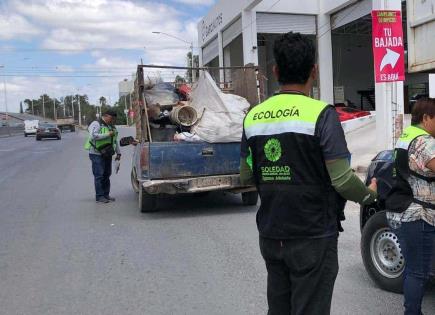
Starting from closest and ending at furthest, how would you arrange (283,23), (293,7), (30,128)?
(293,7) → (283,23) → (30,128)

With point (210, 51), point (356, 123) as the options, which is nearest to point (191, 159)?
point (356, 123)

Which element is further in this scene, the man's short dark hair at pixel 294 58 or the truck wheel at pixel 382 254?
the truck wheel at pixel 382 254

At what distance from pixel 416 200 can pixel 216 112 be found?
606cm

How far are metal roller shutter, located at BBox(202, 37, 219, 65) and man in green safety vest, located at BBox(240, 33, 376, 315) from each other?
116 ft

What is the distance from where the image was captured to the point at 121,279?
553 centimetres

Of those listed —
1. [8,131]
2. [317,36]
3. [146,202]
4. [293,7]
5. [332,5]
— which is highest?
[293,7]

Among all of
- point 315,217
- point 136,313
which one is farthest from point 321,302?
point 136,313

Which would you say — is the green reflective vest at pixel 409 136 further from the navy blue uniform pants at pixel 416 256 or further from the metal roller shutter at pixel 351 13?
the metal roller shutter at pixel 351 13

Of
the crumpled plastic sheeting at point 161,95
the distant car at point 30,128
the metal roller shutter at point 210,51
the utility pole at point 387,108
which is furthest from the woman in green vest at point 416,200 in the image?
the distant car at point 30,128

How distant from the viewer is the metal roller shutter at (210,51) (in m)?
37.9

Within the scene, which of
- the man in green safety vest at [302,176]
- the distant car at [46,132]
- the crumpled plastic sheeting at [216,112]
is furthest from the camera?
the distant car at [46,132]

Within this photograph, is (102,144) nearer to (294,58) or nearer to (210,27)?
(294,58)

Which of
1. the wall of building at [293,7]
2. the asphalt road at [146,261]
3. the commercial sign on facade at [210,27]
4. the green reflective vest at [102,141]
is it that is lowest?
the asphalt road at [146,261]

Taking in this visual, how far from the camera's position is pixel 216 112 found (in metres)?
9.41
